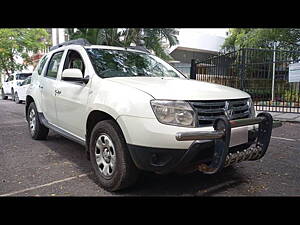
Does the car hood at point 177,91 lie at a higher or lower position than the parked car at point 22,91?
higher

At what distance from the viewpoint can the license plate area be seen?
297 cm

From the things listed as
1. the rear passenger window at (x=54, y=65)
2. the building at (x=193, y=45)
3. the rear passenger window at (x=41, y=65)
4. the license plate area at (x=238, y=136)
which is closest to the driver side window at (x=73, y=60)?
the rear passenger window at (x=54, y=65)

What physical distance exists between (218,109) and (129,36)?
12524mm

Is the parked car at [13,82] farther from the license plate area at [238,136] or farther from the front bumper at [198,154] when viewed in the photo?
the license plate area at [238,136]

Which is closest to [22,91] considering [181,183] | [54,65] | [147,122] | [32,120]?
[32,120]

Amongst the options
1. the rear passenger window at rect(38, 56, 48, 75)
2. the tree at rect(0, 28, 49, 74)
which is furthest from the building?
the rear passenger window at rect(38, 56, 48, 75)

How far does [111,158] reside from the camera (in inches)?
128

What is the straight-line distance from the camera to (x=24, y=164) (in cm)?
433

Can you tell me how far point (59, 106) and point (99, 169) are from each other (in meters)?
1.44

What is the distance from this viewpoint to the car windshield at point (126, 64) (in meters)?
3.83

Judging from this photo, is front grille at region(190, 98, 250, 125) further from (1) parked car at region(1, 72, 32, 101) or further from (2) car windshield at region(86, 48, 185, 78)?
(1) parked car at region(1, 72, 32, 101)

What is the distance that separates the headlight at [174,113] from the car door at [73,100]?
1.20m

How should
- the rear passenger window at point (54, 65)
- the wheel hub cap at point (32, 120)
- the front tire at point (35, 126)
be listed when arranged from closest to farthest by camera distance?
1. the rear passenger window at point (54, 65)
2. the front tire at point (35, 126)
3. the wheel hub cap at point (32, 120)

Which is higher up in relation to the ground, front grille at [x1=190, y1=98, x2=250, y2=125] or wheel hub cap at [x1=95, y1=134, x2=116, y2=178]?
front grille at [x1=190, y1=98, x2=250, y2=125]
